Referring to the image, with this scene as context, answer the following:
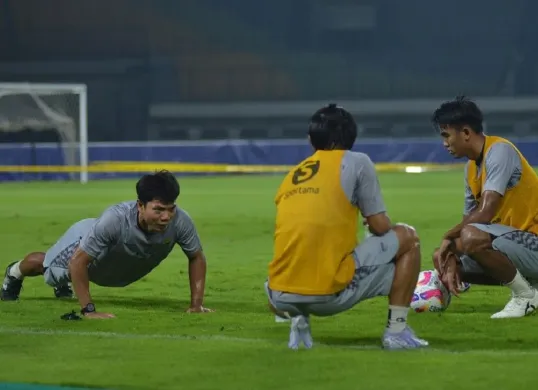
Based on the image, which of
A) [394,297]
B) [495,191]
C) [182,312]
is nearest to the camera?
[394,297]

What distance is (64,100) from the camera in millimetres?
35000

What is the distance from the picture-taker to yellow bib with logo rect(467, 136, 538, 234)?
7516mm

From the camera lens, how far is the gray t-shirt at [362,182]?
235 inches

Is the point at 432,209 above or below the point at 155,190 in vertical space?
below

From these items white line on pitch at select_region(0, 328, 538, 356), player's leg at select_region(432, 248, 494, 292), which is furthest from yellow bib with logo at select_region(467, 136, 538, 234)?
white line on pitch at select_region(0, 328, 538, 356)

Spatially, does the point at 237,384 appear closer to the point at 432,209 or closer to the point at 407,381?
the point at 407,381

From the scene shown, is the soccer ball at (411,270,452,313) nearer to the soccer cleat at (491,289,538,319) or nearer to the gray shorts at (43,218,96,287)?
the soccer cleat at (491,289,538,319)

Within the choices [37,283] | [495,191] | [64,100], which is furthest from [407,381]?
[64,100]

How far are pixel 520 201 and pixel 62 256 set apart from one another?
3.12 m

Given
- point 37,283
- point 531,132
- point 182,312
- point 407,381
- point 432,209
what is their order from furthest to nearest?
point 531,132, point 432,209, point 37,283, point 182,312, point 407,381

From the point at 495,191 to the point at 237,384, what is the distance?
2.54m

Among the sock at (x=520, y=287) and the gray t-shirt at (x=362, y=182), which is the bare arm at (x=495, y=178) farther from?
the gray t-shirt at (x=362, y=182)

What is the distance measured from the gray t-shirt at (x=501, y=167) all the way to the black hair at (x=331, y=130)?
1.43m

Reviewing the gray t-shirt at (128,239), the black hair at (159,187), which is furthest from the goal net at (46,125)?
the black hair at (159,187)
